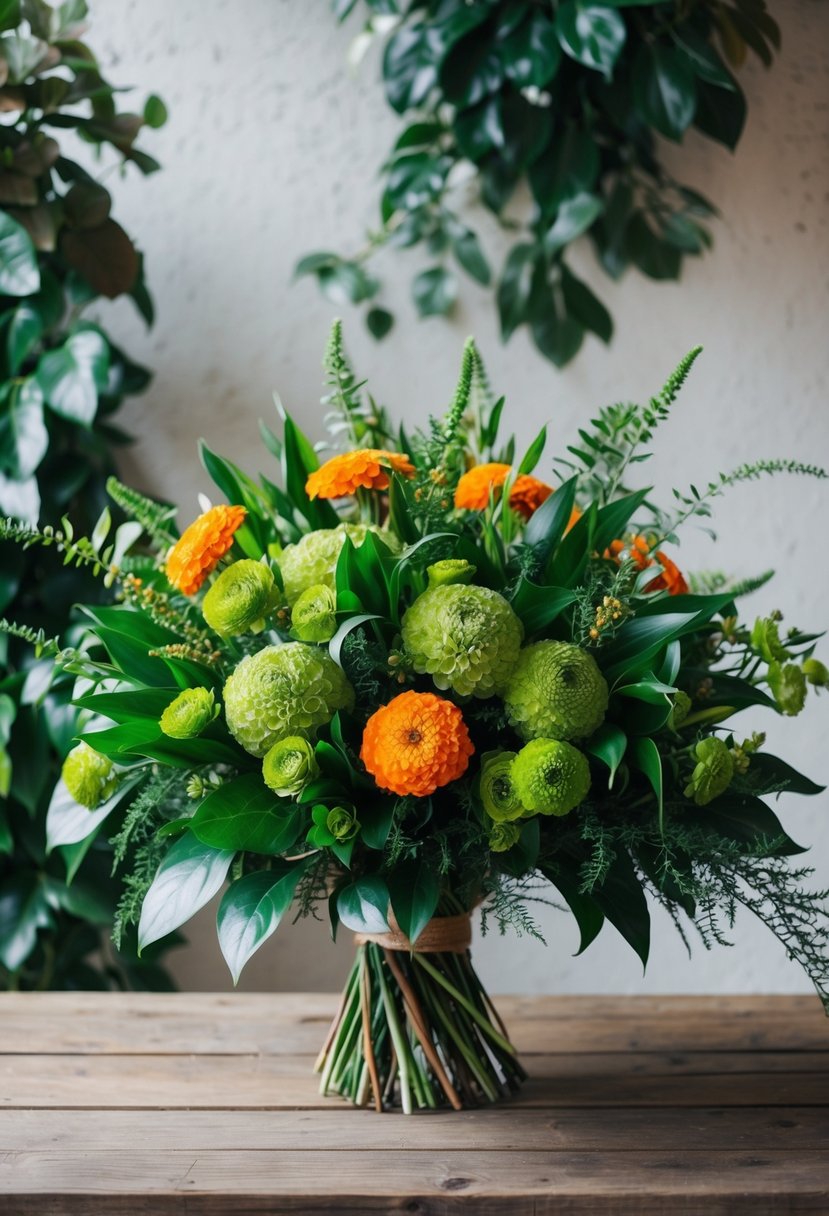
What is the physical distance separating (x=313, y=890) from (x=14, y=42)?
109cm

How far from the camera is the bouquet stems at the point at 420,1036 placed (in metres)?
0.90

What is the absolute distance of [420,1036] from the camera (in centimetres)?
89

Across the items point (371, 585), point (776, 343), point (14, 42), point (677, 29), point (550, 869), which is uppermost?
point (677, 29)

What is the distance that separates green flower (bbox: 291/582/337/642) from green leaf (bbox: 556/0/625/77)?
0.98 m

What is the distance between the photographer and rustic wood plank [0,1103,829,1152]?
2.77 ft

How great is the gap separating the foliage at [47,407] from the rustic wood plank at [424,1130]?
1.74 ft

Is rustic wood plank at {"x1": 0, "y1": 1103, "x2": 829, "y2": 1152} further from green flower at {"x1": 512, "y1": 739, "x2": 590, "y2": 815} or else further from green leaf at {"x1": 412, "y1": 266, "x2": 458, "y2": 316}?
green leaf at {"x1": 412, "y1": 266, "x2": 458, "y2": 316}

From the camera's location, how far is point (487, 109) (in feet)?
5.15

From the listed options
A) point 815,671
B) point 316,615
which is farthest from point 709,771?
point 316,615

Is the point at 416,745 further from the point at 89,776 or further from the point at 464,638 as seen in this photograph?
the point at 89,776

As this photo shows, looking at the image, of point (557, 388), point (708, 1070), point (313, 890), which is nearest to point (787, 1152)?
point (708, 1070)

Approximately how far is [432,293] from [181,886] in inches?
43.3

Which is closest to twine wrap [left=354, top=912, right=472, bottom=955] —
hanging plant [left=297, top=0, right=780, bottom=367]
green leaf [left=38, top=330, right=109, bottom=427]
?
green leaf [left=38, top=330, right=109, bottom=427]

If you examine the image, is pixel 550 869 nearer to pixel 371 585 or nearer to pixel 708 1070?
pixel 371 585
